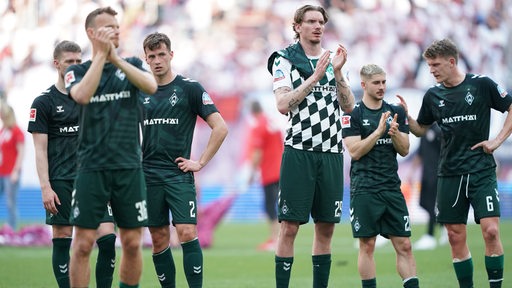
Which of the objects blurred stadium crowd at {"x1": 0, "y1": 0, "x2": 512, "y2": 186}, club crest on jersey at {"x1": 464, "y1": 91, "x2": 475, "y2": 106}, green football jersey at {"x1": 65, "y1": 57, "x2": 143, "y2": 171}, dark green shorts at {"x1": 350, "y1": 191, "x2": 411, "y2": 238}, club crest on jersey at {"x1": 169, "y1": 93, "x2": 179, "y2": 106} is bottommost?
dark green shorts at {"x1": 350, "y1": 191, "x2": 411, "y2": 238}

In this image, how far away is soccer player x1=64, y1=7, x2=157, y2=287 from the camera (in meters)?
6.45

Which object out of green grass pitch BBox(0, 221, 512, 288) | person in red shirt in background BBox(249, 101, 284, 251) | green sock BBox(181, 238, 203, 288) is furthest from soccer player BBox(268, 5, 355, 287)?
person in red shirt in background BBox(249, 101, 284, 251)

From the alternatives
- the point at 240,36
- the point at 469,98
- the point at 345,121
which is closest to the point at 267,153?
the point at 345,121

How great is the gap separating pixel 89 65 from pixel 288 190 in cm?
215

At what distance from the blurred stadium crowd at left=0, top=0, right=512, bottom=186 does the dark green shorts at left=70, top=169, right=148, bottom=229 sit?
62.8ft

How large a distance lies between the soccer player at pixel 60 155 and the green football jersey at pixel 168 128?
2.28 feet

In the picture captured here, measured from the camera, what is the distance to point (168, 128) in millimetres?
7898

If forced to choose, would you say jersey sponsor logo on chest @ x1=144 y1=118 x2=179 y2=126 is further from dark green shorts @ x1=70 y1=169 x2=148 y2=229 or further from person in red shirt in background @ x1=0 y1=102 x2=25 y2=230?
person in red shirt in background @ x1=0 y1=102 x2=25 y2=230

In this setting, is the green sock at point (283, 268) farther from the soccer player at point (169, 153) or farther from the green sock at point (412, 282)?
the green sock at point (412, 282)

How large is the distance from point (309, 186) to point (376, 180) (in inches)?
31.0

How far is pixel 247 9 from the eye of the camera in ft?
86.9

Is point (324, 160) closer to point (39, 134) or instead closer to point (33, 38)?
point (39, 134)

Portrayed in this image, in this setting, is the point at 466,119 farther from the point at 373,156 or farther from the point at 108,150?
the point at 108,150

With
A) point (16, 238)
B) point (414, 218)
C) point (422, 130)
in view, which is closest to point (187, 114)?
point (422, 130)
